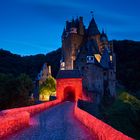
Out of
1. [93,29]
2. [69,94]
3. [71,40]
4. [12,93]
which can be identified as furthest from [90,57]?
[12,93]

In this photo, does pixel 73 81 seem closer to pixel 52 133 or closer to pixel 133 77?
pixel 52 133

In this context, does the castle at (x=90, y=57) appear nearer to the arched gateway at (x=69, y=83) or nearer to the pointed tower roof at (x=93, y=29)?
the pointed tower roof at (x=93, y=29)

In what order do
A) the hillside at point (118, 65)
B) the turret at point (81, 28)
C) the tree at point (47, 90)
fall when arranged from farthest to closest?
the hillside at point (118, 65), the turret at point (81, 28), the tree at point (47, 90)

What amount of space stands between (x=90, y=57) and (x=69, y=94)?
10833 mm

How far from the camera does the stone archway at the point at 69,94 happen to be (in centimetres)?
3847

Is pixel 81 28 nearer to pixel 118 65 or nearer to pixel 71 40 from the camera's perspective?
pixel 71 40

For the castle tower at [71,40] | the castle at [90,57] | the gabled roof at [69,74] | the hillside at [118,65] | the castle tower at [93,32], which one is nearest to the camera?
the gabled roof at [69,74]

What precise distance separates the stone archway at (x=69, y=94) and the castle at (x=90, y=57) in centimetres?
495

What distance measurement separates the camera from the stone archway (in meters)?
38.5

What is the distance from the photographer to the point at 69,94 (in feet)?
129

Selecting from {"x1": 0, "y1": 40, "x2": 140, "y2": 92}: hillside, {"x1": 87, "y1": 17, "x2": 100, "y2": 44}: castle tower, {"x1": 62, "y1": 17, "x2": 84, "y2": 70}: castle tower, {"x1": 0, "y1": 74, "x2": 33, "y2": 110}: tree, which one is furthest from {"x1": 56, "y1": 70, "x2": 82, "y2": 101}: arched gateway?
{"x1": 0, "y1": 40, "x2": 140, "y2": 92}: hillside

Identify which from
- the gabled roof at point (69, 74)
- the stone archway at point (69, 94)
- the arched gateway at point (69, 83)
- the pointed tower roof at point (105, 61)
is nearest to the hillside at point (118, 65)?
the pointed tower roof at point (105, 61)

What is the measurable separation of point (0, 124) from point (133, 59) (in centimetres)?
9059

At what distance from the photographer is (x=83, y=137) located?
1001cm
